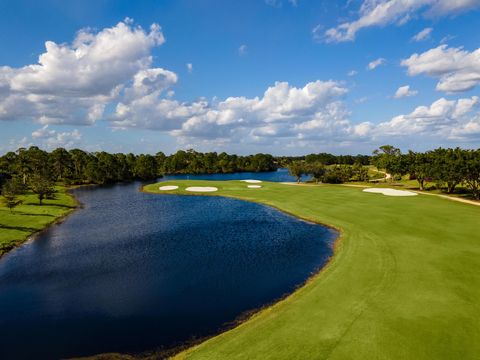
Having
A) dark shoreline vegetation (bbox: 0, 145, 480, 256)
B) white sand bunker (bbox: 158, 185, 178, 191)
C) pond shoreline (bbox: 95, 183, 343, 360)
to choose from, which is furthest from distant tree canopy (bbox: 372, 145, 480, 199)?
white sand bunker (bbox: 158, 185, 178, 191)

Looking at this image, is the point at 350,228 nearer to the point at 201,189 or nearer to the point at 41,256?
the point at 41,256

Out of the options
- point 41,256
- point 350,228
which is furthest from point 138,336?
point 350,228

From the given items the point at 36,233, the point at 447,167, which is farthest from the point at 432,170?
the point at 36,233

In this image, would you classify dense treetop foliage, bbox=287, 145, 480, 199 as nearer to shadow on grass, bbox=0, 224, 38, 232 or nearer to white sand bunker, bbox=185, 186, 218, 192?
white sand bunker, bbox=185, 186, 218, 192

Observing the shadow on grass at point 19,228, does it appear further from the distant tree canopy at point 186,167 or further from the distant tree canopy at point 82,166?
the distant tree canopy at point 82,166

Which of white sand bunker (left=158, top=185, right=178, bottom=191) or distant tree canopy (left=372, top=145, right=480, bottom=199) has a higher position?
distant tree canopy (left=372, top=145, right=480, bottom=199)

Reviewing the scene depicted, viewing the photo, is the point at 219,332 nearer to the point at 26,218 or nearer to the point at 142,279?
the point at 142,279

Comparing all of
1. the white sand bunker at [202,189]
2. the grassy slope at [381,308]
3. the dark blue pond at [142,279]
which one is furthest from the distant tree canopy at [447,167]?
the white sand bunker at [202,189]
